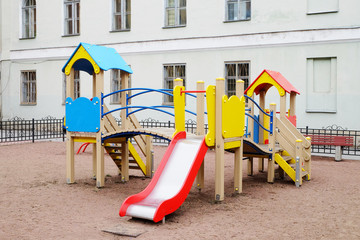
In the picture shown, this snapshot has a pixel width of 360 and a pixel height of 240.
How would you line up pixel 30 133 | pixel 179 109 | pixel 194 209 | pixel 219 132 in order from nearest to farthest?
pixel 194 209 → pixel 219 132 → pixel 179 109 → pixel 30 133

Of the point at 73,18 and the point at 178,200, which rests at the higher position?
the point at 73,18

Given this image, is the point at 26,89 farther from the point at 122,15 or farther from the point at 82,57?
the point at 82,57

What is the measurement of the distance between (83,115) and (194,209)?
123 inches

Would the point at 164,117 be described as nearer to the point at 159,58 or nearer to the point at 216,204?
the point at 159,58

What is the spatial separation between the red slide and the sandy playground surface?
0.58 ft

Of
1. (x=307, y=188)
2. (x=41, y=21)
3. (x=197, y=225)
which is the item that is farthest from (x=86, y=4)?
(x=197, y=225)

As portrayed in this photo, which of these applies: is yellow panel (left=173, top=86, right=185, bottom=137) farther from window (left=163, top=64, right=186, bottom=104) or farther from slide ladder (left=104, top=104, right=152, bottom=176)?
window (left=163, top=64, right=186, bottom=104)

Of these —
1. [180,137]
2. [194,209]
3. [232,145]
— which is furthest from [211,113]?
[194,209]

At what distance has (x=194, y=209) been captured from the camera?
22.7 ft

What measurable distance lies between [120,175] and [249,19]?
953 centimetres

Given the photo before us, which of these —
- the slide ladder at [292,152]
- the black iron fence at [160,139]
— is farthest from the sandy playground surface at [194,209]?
the black iron fence at [160,139]

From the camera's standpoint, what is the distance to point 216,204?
7.28 metres

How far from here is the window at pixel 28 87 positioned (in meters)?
22.8

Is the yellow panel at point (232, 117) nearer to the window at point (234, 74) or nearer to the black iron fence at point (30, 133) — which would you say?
the window at point (234, 74)
